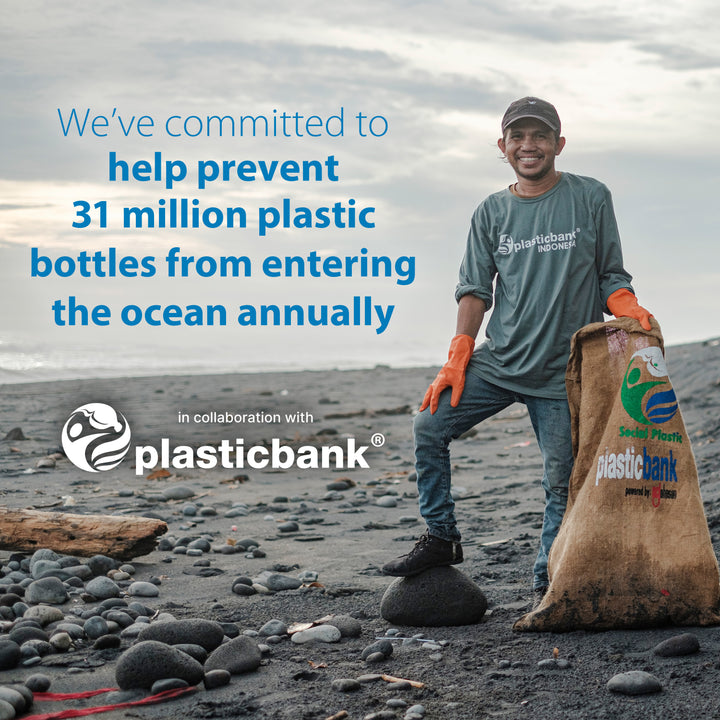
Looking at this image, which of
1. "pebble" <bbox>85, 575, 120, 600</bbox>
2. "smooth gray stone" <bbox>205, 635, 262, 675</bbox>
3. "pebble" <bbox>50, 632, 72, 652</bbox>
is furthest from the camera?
"pebble" <bbox>85, 575, 120, 600</bbox>

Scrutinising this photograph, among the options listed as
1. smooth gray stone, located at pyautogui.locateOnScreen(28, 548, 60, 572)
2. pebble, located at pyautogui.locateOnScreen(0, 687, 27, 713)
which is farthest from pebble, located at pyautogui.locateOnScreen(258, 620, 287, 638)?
smooth gray stone, located at pyautogui.locateOnScreen(28, 548, 60, 572)

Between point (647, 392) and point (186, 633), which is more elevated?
point (647, 392)

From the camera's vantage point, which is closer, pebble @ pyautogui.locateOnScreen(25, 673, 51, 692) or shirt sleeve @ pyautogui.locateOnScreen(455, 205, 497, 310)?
pebble @ pyautogui.locateOnScreen(25, 673, 51, 692)

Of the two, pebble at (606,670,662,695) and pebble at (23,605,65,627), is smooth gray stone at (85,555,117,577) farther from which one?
pebble at (606,670,662,695)

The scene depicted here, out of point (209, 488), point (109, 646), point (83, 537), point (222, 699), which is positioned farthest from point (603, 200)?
point (209, 488)

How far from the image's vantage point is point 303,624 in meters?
3.76

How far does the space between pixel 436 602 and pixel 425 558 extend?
0.20 metres

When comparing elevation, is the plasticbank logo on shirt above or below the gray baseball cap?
below

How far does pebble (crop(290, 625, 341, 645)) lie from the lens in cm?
354

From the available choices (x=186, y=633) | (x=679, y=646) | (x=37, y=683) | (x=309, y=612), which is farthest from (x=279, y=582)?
(x=679, y=646)

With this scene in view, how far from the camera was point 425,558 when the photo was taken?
382 cm

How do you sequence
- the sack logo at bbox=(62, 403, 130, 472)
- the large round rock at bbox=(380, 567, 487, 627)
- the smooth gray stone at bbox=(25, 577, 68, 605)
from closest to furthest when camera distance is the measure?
the large round rock at bbox=(380, 567, 487, 627) < the smooth gray stone at bbox=(25, 577, 68, 605) < the sack logo at bbox=(62, 403, 130, 472)

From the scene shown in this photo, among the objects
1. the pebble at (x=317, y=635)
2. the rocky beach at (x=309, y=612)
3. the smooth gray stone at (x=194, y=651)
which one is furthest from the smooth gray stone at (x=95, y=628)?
the pebble at (x=317, y=635)

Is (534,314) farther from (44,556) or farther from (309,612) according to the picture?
(44,556)
